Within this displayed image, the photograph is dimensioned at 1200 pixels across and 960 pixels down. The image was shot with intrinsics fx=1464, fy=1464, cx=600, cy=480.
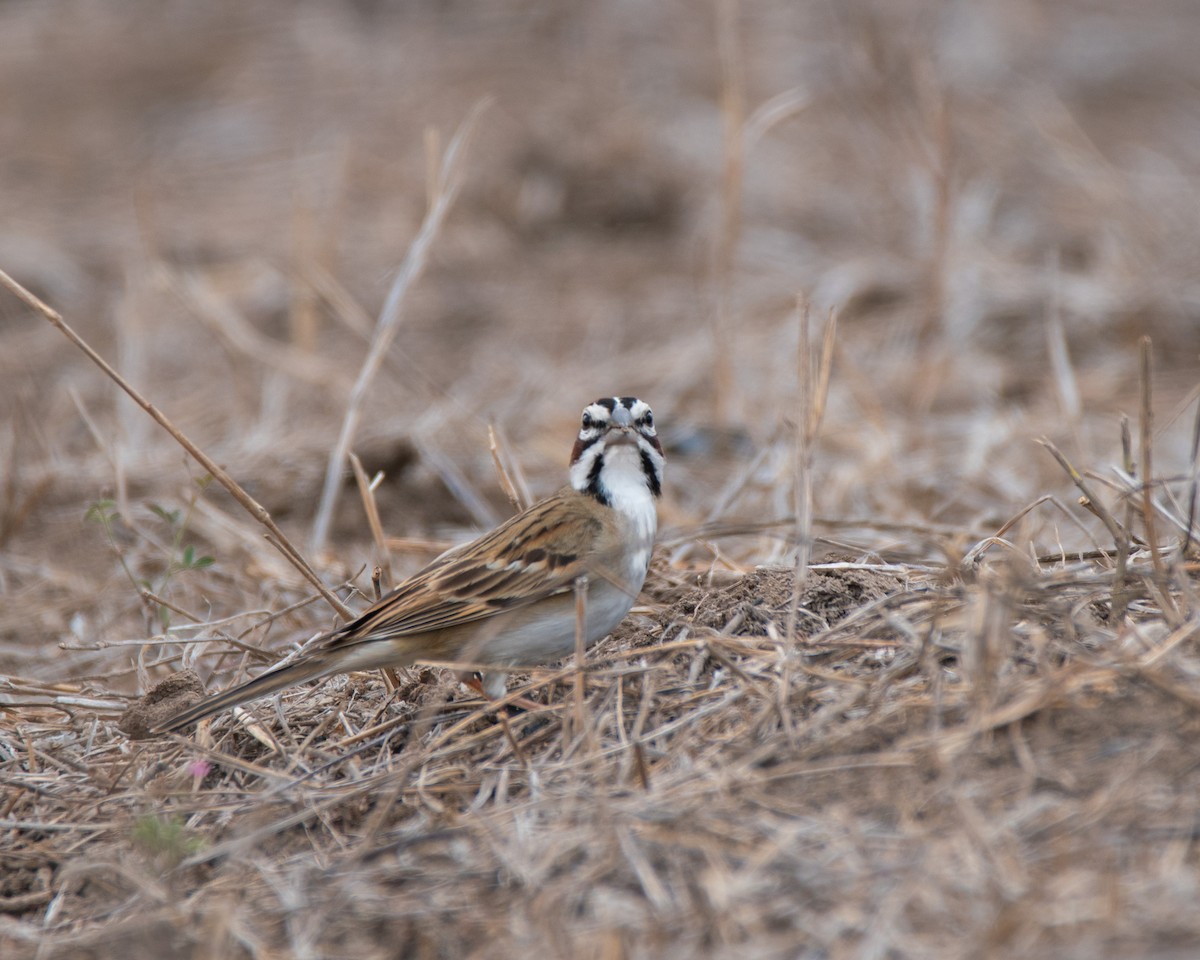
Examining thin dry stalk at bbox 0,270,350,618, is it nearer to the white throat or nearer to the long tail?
the long tail

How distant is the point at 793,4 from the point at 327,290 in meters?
12.0

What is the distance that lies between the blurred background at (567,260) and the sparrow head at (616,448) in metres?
0.45

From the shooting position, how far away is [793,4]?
1903 centimetres

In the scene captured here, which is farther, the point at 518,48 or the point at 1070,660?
the point at 518,48

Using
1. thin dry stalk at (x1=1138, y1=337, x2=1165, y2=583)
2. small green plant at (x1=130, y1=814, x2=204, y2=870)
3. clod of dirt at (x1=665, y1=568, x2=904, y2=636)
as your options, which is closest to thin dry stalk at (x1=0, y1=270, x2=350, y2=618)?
small green plant at (x1=130, y1=814, x2=204, y2=870)

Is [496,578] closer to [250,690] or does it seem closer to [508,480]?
[508,480]

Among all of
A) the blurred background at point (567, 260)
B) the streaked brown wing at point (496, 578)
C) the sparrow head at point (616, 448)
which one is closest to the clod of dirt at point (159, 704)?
the streaked brown wing at point (496, 578)

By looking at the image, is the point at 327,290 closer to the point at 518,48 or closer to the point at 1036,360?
the point at 1036,360

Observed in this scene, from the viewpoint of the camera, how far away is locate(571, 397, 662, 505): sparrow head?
243 inches

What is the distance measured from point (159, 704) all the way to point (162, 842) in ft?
4.51

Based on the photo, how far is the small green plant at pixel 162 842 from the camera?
4.38m

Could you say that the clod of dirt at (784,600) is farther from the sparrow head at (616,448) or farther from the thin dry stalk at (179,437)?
the thin dry stalk at (179,437)

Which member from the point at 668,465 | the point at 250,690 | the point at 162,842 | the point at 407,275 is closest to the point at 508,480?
the point at 407,275

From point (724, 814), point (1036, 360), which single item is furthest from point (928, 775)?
point (1036, 360)
